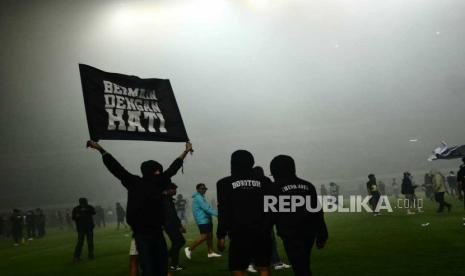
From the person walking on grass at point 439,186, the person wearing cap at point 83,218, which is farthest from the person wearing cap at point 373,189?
the person wearing cap at point 83,218

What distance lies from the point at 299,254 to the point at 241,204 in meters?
0.77

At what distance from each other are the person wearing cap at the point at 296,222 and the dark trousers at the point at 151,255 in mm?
1265

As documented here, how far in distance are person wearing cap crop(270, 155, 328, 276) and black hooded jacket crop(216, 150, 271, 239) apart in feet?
0.66

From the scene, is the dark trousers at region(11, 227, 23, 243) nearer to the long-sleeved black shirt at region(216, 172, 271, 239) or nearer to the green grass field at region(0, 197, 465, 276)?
the green grass field at region(0, 197, 465, 276)

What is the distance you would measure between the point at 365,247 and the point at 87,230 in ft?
23.6

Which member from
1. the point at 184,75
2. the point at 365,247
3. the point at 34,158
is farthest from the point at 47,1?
the point at 184,75

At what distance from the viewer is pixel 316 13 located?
4538 cm

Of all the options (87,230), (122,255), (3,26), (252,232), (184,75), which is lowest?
(122,255)

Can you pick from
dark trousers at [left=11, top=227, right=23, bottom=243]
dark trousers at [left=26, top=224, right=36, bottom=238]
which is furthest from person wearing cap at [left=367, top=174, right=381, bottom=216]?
dark trousers at [left=26, top=224, right=36, bottom=238]

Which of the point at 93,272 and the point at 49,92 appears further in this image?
the point at 49,92

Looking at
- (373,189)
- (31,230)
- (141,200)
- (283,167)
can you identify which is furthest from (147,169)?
(31,230)

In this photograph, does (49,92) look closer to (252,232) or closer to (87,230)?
(87,230)

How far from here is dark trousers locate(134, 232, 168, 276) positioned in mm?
4422

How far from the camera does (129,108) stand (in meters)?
5.98
